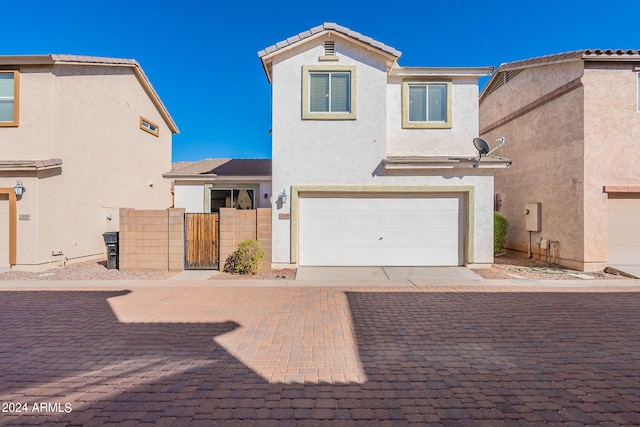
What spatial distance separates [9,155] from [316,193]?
419 inches

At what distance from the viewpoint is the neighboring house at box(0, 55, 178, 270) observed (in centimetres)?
1062

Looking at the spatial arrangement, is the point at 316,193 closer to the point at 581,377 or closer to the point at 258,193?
the point at 258,193

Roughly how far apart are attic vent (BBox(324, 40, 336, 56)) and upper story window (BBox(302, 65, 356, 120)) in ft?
1.75

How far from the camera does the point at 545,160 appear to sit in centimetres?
1236

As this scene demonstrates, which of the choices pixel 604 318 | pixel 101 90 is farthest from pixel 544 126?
pixel 101 90

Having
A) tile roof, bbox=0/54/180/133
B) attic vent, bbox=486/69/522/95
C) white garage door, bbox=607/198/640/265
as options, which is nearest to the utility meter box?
white garage door, bbox=607/198/640/265

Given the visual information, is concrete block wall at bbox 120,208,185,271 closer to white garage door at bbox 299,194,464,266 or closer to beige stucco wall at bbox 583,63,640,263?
white garage door at bbox 299,194,464,266

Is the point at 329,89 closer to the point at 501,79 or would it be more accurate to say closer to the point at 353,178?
the point at 353,178

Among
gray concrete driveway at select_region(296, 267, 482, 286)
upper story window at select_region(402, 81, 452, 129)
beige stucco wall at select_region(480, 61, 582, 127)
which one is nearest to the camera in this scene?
gray concrete driveway at select_region(296, 267, 482, 286)

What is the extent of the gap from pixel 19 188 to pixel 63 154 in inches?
69.2

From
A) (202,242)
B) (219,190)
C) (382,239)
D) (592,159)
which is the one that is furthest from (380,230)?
(219,190)

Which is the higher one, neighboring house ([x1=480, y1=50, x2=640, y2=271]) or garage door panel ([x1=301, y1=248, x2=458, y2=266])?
neighboring house ([x1=480, y1=50, x2=640, y2=271])

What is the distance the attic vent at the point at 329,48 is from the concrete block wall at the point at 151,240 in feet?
24.4

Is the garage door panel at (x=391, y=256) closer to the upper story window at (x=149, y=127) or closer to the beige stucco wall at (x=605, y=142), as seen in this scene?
the beige stucco wall at (x=605, y=142)
